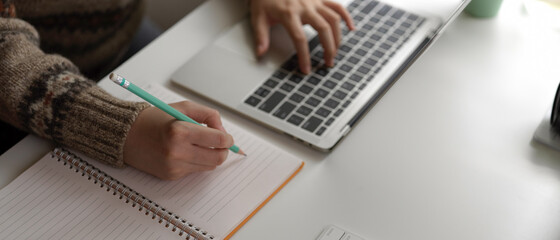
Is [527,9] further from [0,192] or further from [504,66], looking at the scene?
[0,192]

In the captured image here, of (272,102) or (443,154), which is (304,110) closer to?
(272,102)

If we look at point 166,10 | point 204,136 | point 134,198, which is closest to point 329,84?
point 204,136

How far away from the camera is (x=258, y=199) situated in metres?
0.72

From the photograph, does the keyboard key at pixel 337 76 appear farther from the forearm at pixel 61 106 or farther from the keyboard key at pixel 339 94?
the forearm at pixel 61 106

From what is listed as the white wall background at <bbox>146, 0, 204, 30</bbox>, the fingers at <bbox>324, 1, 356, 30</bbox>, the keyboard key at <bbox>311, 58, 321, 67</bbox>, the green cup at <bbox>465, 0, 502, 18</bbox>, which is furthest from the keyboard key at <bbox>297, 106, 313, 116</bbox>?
the white wall background at <bbox>146, 0, 204, 30</bbox>

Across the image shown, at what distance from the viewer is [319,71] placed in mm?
899

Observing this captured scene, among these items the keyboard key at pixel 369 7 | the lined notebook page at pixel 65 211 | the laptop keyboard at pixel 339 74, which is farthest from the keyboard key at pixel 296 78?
the lined notebook page at pixel 65 211

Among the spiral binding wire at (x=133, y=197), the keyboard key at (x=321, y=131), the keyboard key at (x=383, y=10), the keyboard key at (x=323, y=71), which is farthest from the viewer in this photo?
the keyboard key at (x=383, y=10)

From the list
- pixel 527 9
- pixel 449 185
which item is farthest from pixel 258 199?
pixel 527 9

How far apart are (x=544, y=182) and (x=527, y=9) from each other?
33 cm

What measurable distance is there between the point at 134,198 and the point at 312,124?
0.86 feet

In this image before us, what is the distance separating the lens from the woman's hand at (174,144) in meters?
0.73

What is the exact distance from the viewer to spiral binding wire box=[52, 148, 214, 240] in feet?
2.25

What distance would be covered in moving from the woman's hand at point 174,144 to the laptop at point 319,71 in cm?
10
